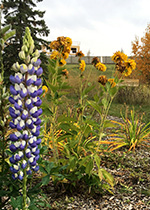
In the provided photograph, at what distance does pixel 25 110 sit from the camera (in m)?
1.33

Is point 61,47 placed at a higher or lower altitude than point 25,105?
higher

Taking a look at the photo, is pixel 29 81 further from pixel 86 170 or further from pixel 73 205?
pixel 73 205

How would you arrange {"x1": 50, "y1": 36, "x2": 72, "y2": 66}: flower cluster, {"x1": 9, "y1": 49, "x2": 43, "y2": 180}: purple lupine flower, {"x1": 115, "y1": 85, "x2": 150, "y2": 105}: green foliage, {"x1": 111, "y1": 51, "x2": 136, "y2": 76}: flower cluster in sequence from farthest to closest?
1. {"x1": 115, "y1": 85, "x2": 150, "y2": 105}: green foliage
2. {"x1": 111, "y1": 51, "x2": 136, "y2": 76}: flower cluster
3. {"x1": 50, "y1": 36, "x2": 72, "y2": 66}: flower cluster
4. {"x1": 9, "y1": 49, "x2": 43, "y2": 180}: purple lupine flower

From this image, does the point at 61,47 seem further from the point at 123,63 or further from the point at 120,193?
the point at 120,193

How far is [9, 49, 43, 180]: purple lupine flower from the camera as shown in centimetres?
132

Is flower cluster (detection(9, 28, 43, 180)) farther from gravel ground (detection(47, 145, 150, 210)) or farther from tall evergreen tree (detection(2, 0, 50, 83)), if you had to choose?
tall evergreen tree (detection(2, 0, 50, 83))

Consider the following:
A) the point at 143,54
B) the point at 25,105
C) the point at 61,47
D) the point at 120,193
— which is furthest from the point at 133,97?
the point at 25,105

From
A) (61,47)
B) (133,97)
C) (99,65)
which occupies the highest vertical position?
(61,47)

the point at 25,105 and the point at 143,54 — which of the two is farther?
the point at 143,54

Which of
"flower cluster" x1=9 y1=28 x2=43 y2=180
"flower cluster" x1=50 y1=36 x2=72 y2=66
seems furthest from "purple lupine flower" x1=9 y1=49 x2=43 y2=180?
"flower cluster" x1=50 y1=36 x2=72 y2=66

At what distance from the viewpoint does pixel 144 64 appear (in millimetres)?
11586

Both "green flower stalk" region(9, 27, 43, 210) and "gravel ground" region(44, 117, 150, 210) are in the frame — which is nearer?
"green flower stalk" region(9, 27, 43, 210)

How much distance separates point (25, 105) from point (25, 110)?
0.03m

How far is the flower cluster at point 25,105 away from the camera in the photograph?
132cm
